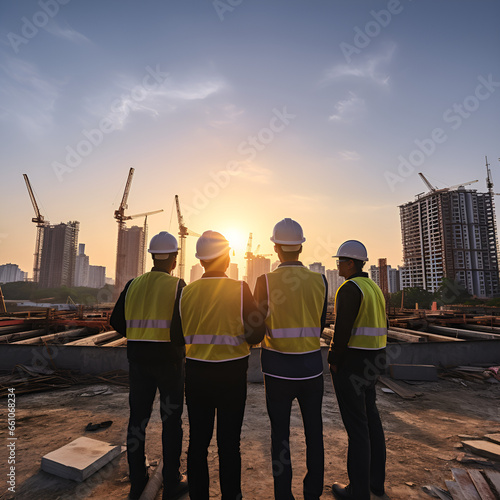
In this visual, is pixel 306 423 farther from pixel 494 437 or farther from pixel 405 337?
pixel 405 337

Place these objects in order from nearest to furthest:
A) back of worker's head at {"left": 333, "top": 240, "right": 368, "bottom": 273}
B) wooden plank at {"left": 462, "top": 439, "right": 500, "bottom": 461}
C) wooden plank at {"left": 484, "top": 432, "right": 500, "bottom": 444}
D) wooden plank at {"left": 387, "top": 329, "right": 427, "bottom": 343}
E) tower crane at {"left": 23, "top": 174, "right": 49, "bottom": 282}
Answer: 1. back of worker's head at {"left": 333, "top": 240, "right": 368, "bottom": 273}
2. wooden plank at {"left": 462, "top": 439, "right": 500, "bottom": 461}
3. wooden plank at {"left": 484, "top": 432, "right": 500, "bottom": 444}
4. wooden plank at {"left": 387, "top": 329, "right": 427, "bottom": 343}
5. tower crane at {"left": 23, "top": 174, "right": 49, "bottom": 282}

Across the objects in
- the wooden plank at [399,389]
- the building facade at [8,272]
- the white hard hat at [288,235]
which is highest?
the building facade at [8,272]

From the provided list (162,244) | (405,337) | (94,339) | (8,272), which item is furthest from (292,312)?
(8,272)

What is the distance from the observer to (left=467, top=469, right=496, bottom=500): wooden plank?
240 cm

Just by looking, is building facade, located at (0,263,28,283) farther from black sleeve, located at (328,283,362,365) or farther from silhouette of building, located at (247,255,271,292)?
black sleeve, located at (328,283,362,365)

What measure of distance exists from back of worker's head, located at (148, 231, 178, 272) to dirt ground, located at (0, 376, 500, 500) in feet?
6.87

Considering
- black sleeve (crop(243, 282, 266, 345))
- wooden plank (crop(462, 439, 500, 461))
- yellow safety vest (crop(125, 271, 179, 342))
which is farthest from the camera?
wooden plank (crop(462, 439, 500, 461))

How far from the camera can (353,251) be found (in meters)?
2.90

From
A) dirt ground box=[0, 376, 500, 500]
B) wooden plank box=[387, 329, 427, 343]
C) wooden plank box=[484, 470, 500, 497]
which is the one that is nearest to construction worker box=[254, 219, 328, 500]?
dirt ground box=[0, 376, 500, 500]

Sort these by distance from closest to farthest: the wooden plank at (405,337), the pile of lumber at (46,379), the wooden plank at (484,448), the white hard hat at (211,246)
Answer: the white hard hat at (211,246)
the wooden plank at (484,448)
the pile of lumber at (46,379)
the wooden plank at (405,337)

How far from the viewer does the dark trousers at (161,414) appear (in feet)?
8.31

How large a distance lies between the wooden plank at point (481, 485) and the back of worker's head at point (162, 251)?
11.1 feet

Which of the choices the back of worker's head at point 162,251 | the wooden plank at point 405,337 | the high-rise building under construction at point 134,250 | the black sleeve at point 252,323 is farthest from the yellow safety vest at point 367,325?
the high-rise building under construction at point 134,250

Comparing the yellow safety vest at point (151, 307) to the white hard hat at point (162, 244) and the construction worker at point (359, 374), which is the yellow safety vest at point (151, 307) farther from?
the construction worker at point (359, 374)
